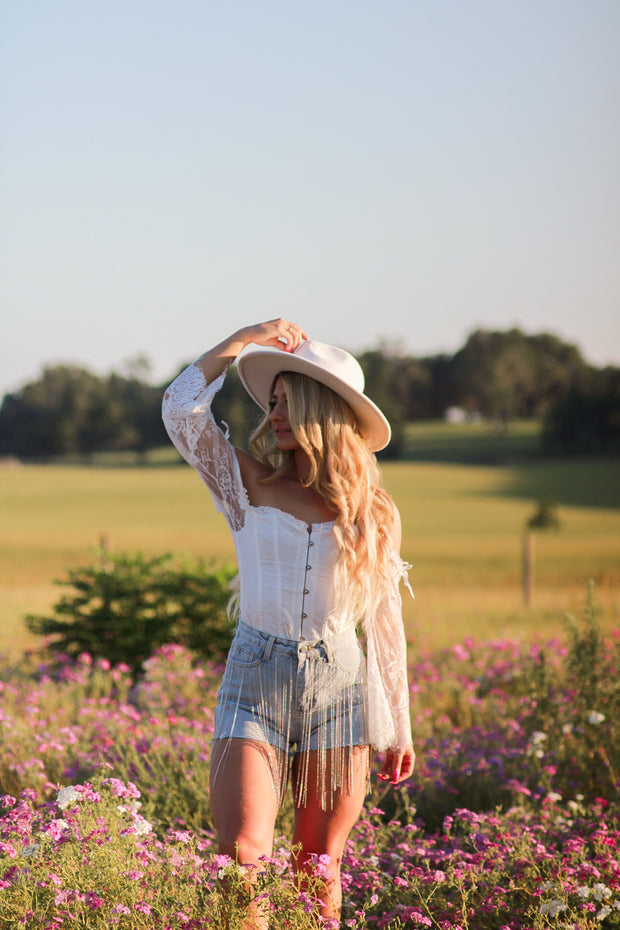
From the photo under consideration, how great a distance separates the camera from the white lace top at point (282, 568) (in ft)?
10.1

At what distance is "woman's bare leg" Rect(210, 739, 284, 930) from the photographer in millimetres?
2828

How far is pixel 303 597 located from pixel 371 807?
67.5 inches

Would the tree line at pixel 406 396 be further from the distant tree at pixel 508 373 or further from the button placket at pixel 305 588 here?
the button placket at pixel 305 588

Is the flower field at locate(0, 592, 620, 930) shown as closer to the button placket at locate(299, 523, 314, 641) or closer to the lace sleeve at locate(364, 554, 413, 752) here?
the lace sleeve at locate(364, 554, 413, 752)

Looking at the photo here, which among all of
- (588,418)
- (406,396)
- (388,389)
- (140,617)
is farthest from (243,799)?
(406,396)

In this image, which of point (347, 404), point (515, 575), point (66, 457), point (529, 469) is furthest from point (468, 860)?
point (66, 457)

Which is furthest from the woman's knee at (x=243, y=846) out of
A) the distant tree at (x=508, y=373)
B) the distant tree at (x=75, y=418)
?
the distant tree at (x=508, y=373)

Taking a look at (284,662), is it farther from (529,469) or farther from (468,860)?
(529,469)

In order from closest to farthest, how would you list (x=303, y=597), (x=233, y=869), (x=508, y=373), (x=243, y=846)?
(x=233, y=869) < (x=243, y=846) < (x=303, y=597) < (x=508, y=373)

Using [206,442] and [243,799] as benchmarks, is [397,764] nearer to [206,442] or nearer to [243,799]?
[243,799]

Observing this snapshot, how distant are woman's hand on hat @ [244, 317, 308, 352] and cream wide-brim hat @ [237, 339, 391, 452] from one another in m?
0.04

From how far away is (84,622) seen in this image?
8.23 m

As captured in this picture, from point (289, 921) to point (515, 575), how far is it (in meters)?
22.0

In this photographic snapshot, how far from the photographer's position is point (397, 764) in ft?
10.7
